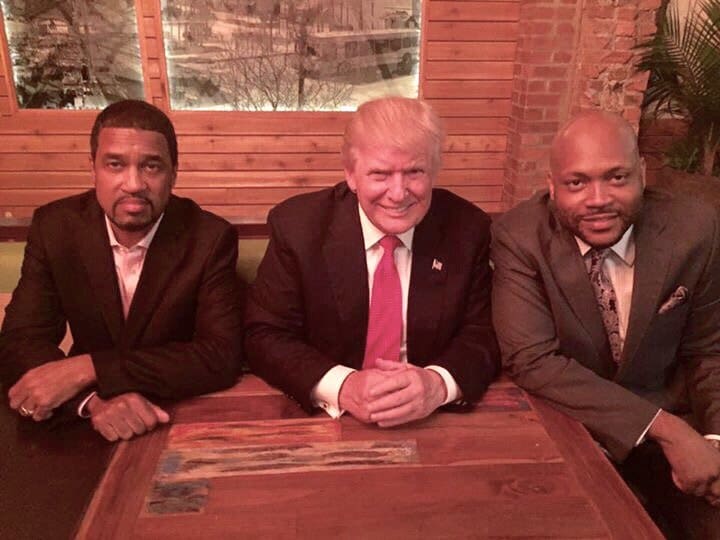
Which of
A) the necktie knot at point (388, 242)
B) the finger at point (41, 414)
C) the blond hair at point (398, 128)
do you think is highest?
the blond hair at point (398, 128)

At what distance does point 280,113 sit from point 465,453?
10.3 feet

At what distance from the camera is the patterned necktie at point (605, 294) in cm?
158

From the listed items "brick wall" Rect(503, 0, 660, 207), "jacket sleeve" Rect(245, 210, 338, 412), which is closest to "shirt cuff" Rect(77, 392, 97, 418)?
"jacket sleeve" Rect(245, 210, 338, 412)

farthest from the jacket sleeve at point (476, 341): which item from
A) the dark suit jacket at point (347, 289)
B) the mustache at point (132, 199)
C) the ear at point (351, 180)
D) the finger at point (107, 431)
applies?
the mustache at point (132, 199)

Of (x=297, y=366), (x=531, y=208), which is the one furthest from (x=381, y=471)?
(x=531, y=208)

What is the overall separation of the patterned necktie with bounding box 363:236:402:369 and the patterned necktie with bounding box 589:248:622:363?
0.48 meters

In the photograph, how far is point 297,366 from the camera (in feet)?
4.73

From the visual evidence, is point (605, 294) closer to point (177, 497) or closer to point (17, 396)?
point (177, 497)

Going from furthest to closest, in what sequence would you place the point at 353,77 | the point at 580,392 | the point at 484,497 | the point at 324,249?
1. the point at 353,77
2. the point at 324,249
3. the point at 580,392
4. the point at 484,497

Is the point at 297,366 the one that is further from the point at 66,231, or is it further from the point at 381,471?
the point at 66,231

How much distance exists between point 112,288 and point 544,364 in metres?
1.10

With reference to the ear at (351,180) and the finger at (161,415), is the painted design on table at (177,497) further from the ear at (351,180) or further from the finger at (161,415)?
the ear at (351,180)

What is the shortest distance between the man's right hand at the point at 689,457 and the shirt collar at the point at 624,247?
15.3 inches

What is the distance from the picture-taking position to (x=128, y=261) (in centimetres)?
169
